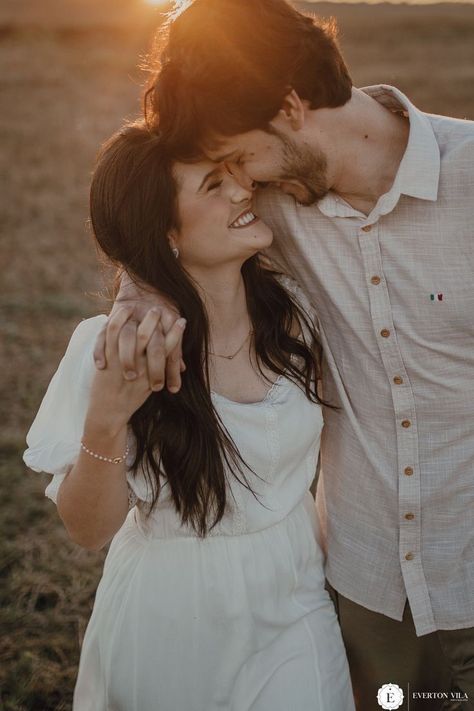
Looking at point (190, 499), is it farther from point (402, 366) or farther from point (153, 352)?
point (402, 366)

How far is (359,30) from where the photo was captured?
604 inches

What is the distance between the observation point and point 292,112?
95.2 inches

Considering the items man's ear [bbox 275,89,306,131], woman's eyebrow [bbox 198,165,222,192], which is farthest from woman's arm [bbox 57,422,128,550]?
man's ear [bbox 275,89,306,131]

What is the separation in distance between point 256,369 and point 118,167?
68cm

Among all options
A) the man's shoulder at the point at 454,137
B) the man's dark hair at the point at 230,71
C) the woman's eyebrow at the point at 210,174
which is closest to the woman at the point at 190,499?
the woman's eyebrow at the point at 210,174

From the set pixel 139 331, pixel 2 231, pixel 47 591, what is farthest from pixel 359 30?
pixel 139 331

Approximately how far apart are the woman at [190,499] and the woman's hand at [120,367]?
183 mm

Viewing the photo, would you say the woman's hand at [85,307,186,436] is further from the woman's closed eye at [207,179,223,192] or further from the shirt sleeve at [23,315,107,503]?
the woman's closed eye at [207,179,223,192]

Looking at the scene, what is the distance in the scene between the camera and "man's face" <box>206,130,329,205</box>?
242cm

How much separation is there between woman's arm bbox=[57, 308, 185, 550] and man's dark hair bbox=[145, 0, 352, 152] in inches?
22.5

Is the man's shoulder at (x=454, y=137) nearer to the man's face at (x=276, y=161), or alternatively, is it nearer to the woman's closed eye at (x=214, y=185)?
the man's face at (x=276, y=161)

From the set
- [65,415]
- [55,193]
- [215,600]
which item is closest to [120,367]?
[65,415]

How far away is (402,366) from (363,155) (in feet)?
1.88

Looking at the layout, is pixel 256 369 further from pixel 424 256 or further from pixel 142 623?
pixel 142 623
